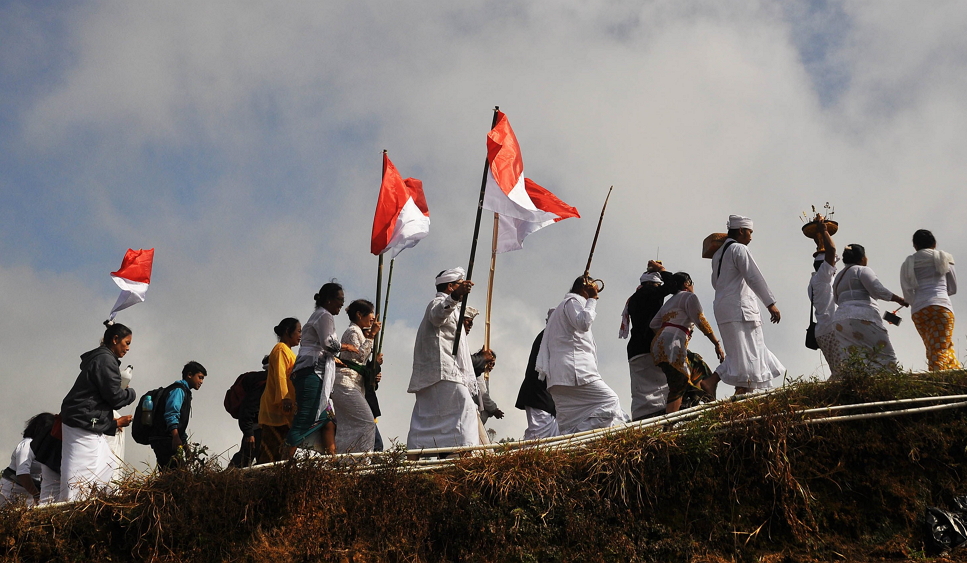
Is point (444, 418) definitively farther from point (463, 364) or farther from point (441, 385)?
point (463, 364)

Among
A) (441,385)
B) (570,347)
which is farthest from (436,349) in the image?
(570,347)

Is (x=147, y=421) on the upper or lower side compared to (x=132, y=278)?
lower

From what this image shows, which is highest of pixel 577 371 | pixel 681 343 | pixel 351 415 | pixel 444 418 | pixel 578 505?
pixel 681 343

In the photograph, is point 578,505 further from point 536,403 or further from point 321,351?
point 536,403

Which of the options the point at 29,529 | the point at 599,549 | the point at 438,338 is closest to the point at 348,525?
the point at 599,549

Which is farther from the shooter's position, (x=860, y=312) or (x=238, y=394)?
(x=238, y=394)

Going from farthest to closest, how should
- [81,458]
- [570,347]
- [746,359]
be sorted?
[570,347], [746,359], [81,458]

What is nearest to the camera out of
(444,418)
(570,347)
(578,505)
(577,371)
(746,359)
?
(578,505)

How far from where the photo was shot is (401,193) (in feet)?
31.6

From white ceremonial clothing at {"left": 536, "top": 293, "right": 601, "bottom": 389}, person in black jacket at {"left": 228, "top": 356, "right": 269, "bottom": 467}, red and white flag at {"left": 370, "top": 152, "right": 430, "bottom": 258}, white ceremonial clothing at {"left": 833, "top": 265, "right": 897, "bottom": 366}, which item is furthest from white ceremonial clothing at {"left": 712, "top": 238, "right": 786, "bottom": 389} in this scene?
person in black jacket at {"left": 228, "top": 356, "right": 269, "bottom": 467}

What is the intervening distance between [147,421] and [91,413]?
1439 mm

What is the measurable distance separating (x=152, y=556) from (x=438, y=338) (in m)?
3.63

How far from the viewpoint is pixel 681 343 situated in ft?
29.1

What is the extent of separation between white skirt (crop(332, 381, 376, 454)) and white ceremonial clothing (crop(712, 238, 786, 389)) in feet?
10.7
